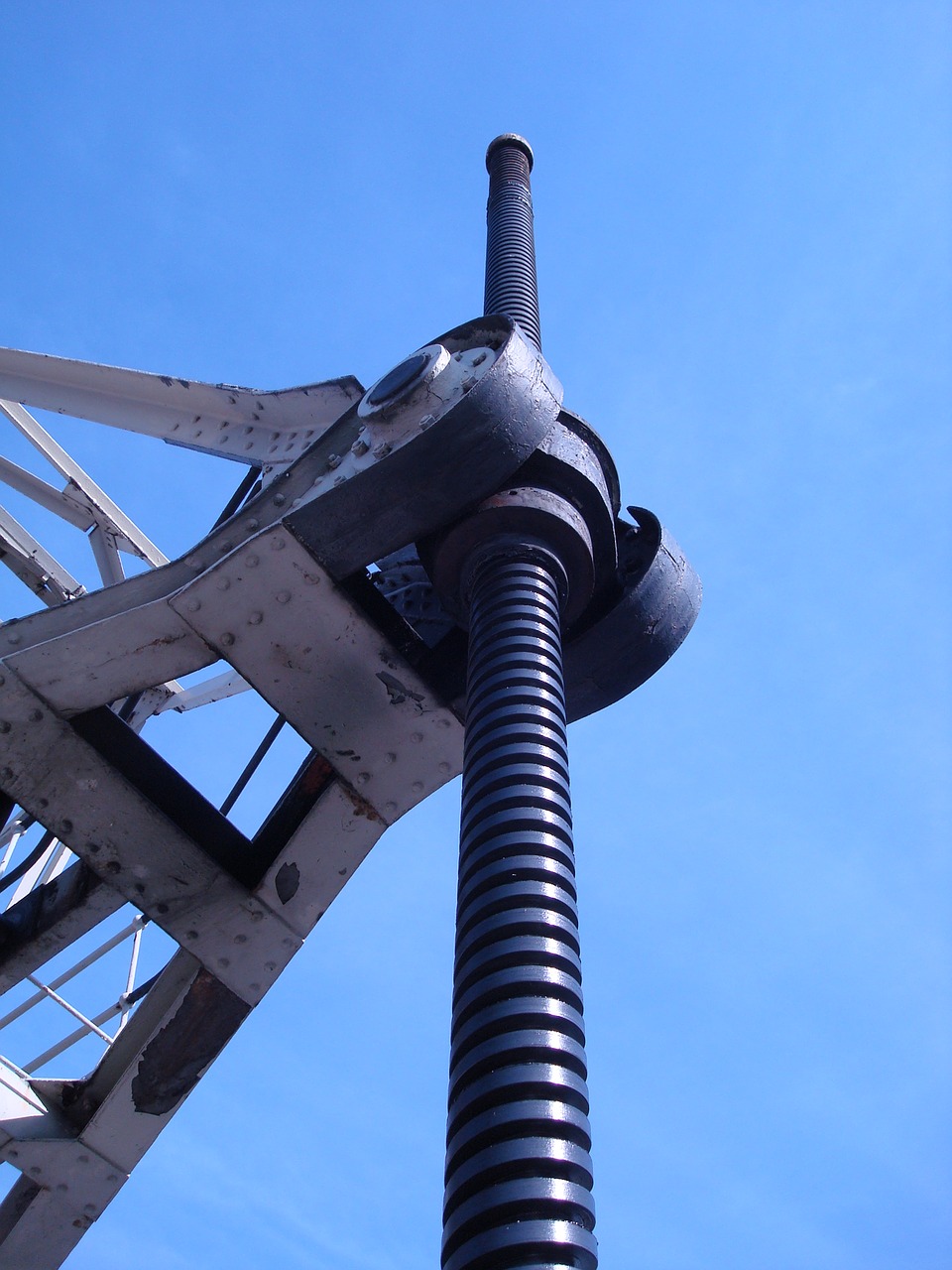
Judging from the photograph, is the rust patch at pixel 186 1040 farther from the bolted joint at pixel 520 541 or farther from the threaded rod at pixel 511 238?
the threaded rod at pixel 511 238

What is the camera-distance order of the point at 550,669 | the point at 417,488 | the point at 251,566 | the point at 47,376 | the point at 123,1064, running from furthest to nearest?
1. the point at 47,376
2. the point at 123,1064
3. the point at 251,566
4. the point at 417,488
5. the point at 550,669

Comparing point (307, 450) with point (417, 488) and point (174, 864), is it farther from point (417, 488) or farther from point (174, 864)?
point (174, 864)

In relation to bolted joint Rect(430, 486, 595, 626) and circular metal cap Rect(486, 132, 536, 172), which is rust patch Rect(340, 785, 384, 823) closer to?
bolted joint Rect(430, 486, 595, 626)

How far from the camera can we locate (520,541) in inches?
193

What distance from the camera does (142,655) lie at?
17.3 ft

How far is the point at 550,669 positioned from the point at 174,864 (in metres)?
2.66

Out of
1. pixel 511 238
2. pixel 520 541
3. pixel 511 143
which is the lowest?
pixel 520 541

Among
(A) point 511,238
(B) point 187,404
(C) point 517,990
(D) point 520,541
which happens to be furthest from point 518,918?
(A) point 511,238

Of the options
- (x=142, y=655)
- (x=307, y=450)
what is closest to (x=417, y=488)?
(x=307, y=450)

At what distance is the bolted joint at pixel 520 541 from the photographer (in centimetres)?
489

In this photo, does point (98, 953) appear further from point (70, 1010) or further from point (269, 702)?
point (269, 702)

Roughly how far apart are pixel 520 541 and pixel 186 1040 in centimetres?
327

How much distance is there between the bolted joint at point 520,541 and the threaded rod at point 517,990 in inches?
23.0

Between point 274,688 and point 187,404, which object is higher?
point 187,404
